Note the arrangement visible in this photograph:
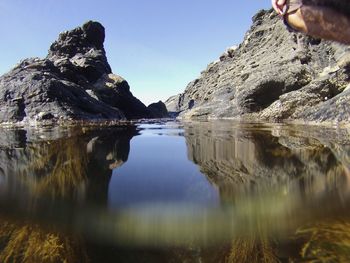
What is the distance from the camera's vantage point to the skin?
2.02 meters

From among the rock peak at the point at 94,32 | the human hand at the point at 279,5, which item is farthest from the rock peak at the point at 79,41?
the human hand at the point at 279,5

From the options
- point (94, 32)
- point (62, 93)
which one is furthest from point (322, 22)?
point (94, 32)

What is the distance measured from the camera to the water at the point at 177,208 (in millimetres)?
1746

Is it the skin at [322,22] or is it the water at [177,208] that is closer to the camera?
the water at [177,208]

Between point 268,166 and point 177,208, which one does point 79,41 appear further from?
point 177,208

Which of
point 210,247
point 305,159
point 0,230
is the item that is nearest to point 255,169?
point 305,159

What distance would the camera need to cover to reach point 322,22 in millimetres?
2053

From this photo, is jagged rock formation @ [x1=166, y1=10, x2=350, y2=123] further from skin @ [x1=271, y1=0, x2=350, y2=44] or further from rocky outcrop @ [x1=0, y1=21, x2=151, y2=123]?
rocky outcrop @ [x1=0, y1=21, x2=151, y2=123]

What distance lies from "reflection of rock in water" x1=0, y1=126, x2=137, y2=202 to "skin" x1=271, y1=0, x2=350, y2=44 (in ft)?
5.68

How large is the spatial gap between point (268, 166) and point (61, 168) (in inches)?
80.7

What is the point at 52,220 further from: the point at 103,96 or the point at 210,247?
the point at 103,96

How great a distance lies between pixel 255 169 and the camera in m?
A: 3.49

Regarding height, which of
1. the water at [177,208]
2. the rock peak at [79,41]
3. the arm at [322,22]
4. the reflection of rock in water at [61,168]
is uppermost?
the rock peak at [79,41]

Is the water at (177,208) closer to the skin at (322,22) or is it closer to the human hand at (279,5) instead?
the skin at (322,22)
